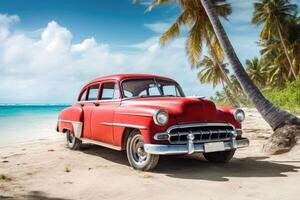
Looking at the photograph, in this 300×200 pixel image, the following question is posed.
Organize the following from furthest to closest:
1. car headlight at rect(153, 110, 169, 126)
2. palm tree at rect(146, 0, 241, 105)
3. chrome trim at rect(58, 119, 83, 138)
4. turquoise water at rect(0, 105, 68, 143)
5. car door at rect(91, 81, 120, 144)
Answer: palm tree at rect(146, 0, 241, 105), turquoise water at rect(0, 105, 68, 143), chrome trim at rect(58, 119, 83, 138), car door at rect(91, 81, 120, 144), car headlight at rect(153, 110, 169, 126)

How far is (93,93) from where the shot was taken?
316 inches

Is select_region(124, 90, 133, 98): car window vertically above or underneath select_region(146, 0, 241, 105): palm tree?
underneath

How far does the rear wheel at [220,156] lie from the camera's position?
6.75 metres

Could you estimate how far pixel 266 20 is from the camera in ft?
117

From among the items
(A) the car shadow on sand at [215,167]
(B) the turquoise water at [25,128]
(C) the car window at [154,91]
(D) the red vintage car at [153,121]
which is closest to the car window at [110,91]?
(D) the red vintage car at [153,121]

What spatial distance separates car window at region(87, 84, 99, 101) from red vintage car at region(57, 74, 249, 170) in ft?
0.09

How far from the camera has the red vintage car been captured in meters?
5.56

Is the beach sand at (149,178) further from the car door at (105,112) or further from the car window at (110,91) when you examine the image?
the car window at (110,91)

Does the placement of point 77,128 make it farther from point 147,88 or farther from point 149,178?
point 149,178

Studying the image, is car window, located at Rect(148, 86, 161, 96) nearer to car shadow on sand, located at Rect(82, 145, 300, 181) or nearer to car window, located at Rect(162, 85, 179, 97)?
car window, located at Rect(162, 85, 179, 97)

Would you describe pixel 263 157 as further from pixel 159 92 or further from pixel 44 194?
pixel 44 194

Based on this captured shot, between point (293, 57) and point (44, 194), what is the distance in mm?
36960

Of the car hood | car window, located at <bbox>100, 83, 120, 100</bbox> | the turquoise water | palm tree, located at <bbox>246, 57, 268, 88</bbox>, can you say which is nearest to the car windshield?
car window, located at <bbox>100, 83, 120, 100</bbox>

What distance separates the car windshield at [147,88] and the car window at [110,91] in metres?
0.17
